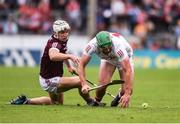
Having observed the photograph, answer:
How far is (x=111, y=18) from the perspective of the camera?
37.0 m

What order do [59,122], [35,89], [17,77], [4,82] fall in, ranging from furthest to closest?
[17,77] → [4,82] → [35,89] → [59,122]

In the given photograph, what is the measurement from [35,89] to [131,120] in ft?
31.6

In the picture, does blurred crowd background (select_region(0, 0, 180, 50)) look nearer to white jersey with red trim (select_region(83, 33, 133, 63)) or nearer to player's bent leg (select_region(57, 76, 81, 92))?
player's bent leg (select_region(57, 76, 81, 92))

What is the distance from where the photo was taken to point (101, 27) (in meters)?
36.8

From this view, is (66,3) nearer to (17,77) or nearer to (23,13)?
(23,13)

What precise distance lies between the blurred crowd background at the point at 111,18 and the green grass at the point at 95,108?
5714 mm

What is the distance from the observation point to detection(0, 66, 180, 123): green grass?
1405cm

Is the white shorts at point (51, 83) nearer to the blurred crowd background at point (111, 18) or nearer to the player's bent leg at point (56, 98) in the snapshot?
the player's bent leg at point (56, 98)

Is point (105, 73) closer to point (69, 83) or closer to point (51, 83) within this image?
point (69, 83)

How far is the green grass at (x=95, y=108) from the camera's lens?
14.1 metres

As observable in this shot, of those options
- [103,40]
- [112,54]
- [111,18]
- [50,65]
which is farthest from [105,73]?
[111,18]

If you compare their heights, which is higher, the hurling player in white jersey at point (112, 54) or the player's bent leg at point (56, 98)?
the hurling player in white jersey at point (112, 54)

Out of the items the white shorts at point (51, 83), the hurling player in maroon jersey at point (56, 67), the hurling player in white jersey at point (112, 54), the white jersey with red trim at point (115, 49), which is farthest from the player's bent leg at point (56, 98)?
the white jersey with red trim at point (115, 49)

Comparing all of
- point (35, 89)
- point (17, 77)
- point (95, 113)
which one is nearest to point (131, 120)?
point (95, 113)
